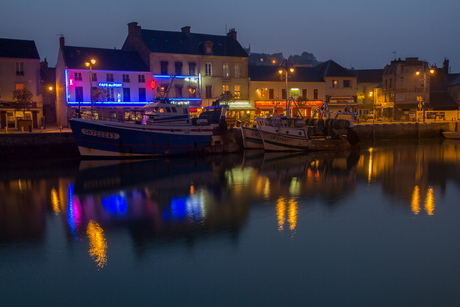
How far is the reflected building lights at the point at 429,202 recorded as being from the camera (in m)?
14.7

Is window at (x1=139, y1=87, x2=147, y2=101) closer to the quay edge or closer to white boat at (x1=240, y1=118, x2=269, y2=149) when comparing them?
the quay edge

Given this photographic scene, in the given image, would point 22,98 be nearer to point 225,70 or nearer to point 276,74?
point 225,70

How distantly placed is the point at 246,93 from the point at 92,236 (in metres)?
37.7

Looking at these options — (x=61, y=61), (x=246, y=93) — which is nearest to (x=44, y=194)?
(x=61, y=61)

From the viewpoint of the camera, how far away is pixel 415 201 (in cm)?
1603

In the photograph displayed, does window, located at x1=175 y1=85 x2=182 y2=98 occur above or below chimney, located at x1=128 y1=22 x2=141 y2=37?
below

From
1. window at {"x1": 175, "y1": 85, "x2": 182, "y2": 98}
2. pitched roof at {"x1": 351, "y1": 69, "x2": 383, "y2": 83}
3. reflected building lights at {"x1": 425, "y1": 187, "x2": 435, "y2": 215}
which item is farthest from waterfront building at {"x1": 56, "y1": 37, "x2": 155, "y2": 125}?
pitched roof at {"x1": 351, "y1": 69, "x2": 383, "y2": 83}

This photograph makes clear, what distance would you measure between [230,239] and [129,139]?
1684 cm

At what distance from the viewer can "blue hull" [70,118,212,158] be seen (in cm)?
2589

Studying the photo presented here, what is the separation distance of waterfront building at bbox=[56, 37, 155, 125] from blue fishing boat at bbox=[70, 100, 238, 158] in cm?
1150

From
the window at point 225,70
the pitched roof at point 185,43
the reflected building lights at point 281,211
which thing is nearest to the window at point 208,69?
the pitched roof at point 185,43

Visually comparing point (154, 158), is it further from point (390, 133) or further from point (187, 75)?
point (390, 133)

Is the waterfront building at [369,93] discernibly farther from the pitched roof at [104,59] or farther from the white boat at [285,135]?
the pitched roof at [104,59]

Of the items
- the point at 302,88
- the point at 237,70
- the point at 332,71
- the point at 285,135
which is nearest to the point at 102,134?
the point at 285,135
